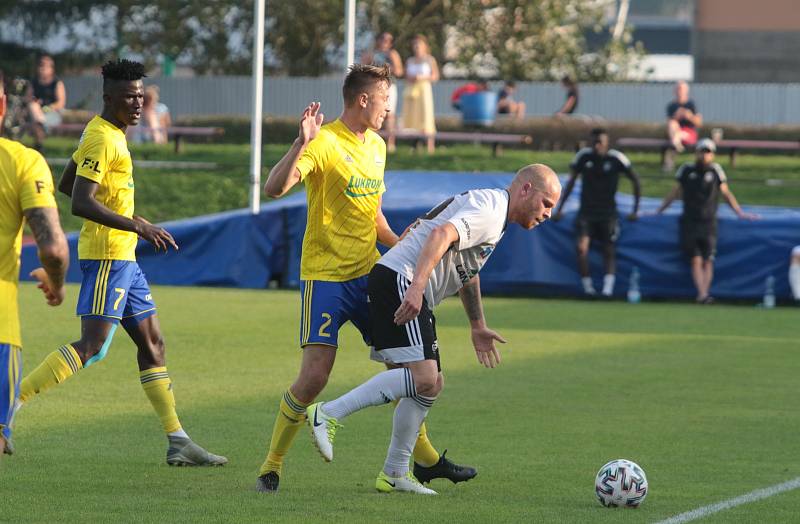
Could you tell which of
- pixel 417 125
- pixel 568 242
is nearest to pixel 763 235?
pixel 568 242

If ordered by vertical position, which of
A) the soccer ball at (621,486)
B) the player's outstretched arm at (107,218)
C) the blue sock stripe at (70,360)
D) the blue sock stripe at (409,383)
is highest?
the player's outstretched arm at (107,218)

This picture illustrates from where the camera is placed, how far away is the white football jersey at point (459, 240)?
7.26 m

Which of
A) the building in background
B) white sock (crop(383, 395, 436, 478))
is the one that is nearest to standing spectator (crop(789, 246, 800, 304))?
white sock (crop(383, 395, 436, 478))

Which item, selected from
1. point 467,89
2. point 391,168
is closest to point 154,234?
point 391,168

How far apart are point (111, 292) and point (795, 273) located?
516 inches

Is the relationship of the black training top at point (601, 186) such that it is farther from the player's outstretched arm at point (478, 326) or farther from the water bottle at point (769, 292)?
the player's outstretched arm at point (478, 326)

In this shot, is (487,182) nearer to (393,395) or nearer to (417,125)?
(417,125)

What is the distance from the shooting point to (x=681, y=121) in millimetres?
28281

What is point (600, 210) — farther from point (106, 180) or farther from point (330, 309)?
point (330, 309)

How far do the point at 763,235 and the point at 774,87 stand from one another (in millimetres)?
19088

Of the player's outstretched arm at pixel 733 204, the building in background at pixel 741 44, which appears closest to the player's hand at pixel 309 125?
the player's outstretched arm at pixel 733 204

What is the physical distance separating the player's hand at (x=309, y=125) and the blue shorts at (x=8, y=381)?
199 cm

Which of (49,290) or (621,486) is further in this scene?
(621,486)

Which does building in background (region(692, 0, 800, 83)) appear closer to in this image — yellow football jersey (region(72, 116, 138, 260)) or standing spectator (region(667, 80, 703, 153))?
standing spectator (region(667, 80, 703, 153))
